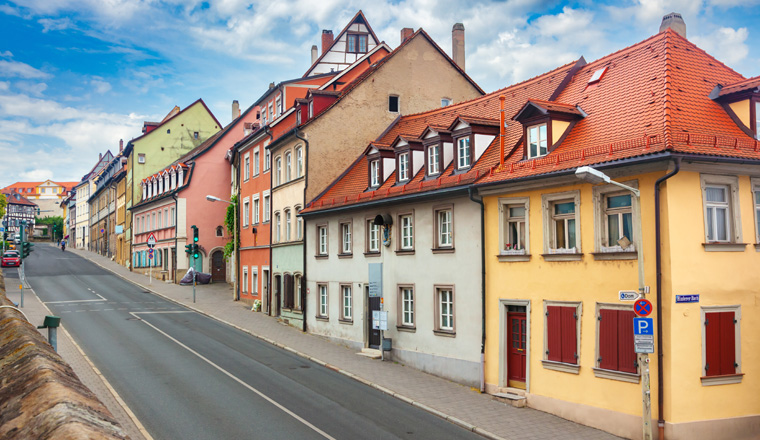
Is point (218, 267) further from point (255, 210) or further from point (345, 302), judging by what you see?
point (345, 302)

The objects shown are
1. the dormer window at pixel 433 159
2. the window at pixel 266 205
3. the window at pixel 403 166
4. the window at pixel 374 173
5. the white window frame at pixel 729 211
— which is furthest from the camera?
the window at pixel 266 205

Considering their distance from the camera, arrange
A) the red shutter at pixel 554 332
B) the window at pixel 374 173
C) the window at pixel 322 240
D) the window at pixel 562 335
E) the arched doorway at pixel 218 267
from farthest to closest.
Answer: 1. the arched doorway at pixel 218 267
2. the window at pixel 322 240
3. the window at pixel 374 173
4. the red shutter at pixel 554 332
5. the window at pixel 562 335

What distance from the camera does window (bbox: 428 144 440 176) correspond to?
22906 millimetres

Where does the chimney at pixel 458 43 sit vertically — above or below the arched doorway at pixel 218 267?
above

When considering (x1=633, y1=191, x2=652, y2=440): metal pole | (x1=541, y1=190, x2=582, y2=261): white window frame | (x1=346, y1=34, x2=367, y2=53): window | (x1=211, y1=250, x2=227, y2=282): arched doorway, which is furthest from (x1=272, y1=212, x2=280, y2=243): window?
(x1=633, y1=191, x2=652, y2=440): metal pole

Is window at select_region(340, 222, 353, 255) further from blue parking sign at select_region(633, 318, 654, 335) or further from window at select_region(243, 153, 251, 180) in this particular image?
blue parking sign at select_region(633, 318, 654, 335)

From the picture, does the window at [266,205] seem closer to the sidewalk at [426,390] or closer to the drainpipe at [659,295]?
the sidewalk at [426,390]

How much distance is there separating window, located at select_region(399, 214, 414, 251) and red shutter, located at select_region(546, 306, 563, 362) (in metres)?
7.02

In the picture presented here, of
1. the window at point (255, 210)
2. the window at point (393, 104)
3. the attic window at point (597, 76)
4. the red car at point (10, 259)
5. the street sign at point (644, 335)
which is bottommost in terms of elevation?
the street sign at point (644, 335)

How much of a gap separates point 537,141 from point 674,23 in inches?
263

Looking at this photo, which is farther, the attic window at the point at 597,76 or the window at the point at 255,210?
the window at the point at 255,210

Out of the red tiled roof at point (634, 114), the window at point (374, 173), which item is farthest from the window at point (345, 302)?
the red tiled roof at point (634, 114)

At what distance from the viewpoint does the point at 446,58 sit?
32.4 m

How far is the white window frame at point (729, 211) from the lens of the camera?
15062 millimetres
